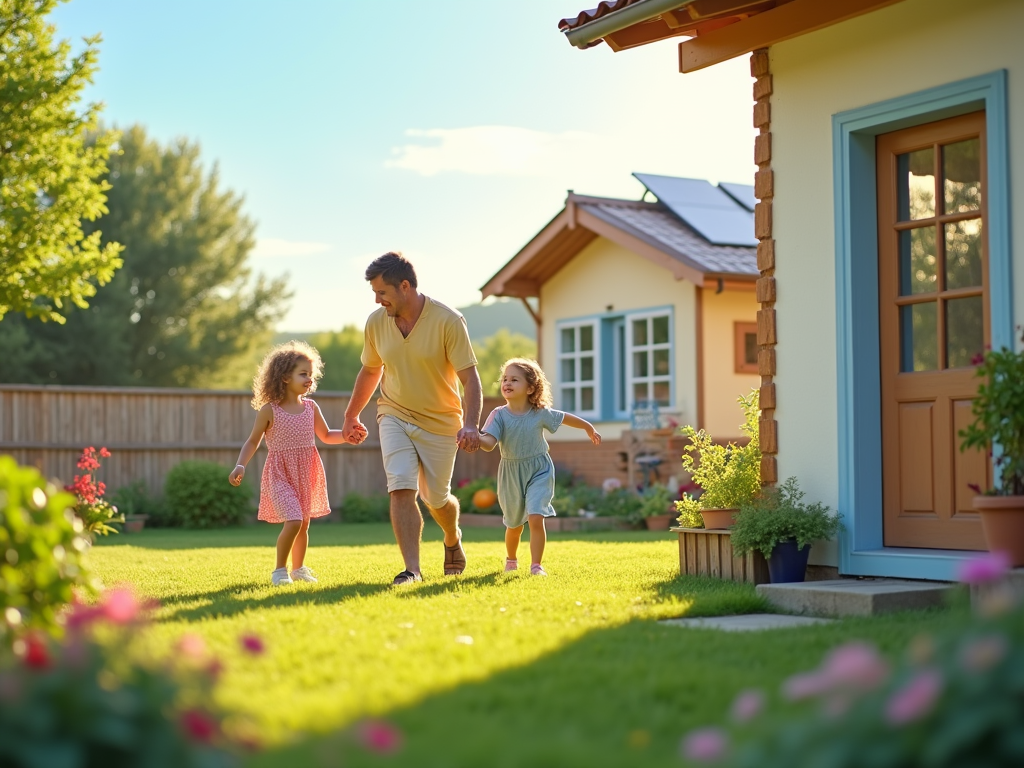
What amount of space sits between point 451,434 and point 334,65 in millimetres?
12481

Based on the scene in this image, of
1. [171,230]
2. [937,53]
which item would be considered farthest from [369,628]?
[171,230]

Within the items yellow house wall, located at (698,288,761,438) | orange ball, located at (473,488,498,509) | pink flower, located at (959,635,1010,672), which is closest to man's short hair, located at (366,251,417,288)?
pink flower, located at (959,635,1010,672)

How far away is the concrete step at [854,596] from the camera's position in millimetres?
5664

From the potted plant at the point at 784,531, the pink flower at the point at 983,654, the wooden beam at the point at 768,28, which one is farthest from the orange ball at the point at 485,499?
the pink flower at the point at 983,654

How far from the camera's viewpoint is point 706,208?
739 inches

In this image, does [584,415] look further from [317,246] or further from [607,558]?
[317,246]

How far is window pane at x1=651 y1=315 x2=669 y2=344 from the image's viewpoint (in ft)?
56.6

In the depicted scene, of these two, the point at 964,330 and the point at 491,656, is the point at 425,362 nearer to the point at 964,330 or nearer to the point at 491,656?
the point at 964,330

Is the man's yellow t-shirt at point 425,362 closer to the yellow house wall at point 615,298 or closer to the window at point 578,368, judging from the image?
the yellow house wall at point 615,298

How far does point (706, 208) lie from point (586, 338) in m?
2.86

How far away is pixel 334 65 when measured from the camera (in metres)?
18.6

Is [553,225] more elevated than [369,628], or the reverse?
[553,225]

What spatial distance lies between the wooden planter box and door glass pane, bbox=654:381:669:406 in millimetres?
9581

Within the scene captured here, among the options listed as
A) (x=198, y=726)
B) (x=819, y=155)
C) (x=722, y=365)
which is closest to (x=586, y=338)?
(x=722, y=365)
